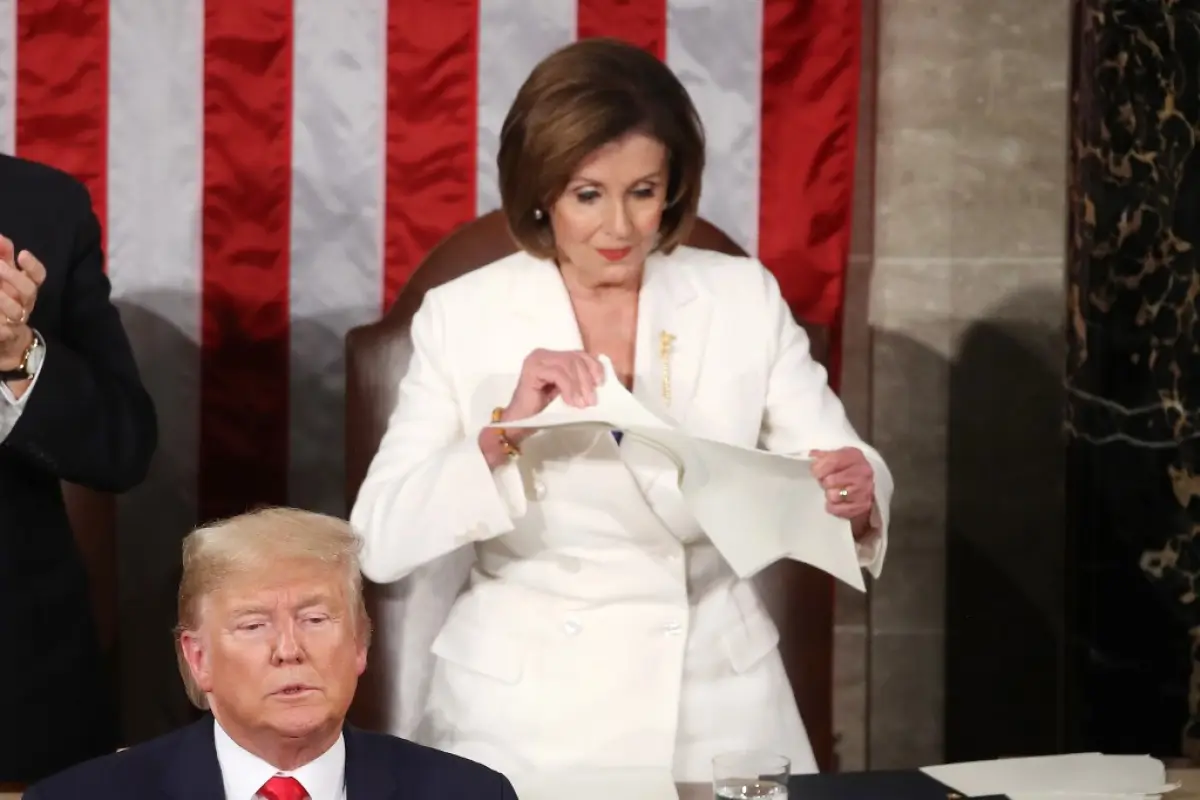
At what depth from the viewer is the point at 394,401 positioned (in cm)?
275

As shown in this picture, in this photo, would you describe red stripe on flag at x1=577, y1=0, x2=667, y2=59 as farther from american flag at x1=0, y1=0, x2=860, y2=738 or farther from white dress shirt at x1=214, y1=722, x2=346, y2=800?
white dress shirt at x1=214, y1=722, x2=346, y2=800

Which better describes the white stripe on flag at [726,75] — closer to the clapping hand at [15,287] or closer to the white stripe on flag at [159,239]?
the white stripe on flag at [159,239]

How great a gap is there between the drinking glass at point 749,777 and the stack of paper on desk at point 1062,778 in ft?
0.77

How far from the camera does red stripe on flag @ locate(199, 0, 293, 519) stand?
3.00 metres

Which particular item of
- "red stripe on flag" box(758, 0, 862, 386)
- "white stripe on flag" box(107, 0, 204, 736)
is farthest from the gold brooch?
"white stripe on flag" box(107, 0, 204, 736)

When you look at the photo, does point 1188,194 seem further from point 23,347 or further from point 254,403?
point 23,347

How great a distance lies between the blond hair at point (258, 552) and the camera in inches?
57.2

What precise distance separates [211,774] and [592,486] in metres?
0.86

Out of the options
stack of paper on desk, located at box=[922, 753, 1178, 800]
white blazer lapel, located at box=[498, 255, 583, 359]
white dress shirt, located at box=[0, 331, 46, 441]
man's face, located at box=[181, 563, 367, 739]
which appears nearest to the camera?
man's face, located at box=[181, 563, 367, 739]

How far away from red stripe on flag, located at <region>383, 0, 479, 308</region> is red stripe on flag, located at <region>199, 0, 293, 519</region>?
19 cm

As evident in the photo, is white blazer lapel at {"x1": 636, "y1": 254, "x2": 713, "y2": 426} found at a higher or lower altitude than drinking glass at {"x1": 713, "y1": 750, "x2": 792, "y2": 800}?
higher

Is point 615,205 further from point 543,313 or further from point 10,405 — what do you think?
point 10,405

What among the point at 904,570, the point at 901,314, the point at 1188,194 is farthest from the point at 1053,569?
the point at 1188,194

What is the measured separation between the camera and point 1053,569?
10.7 feet
